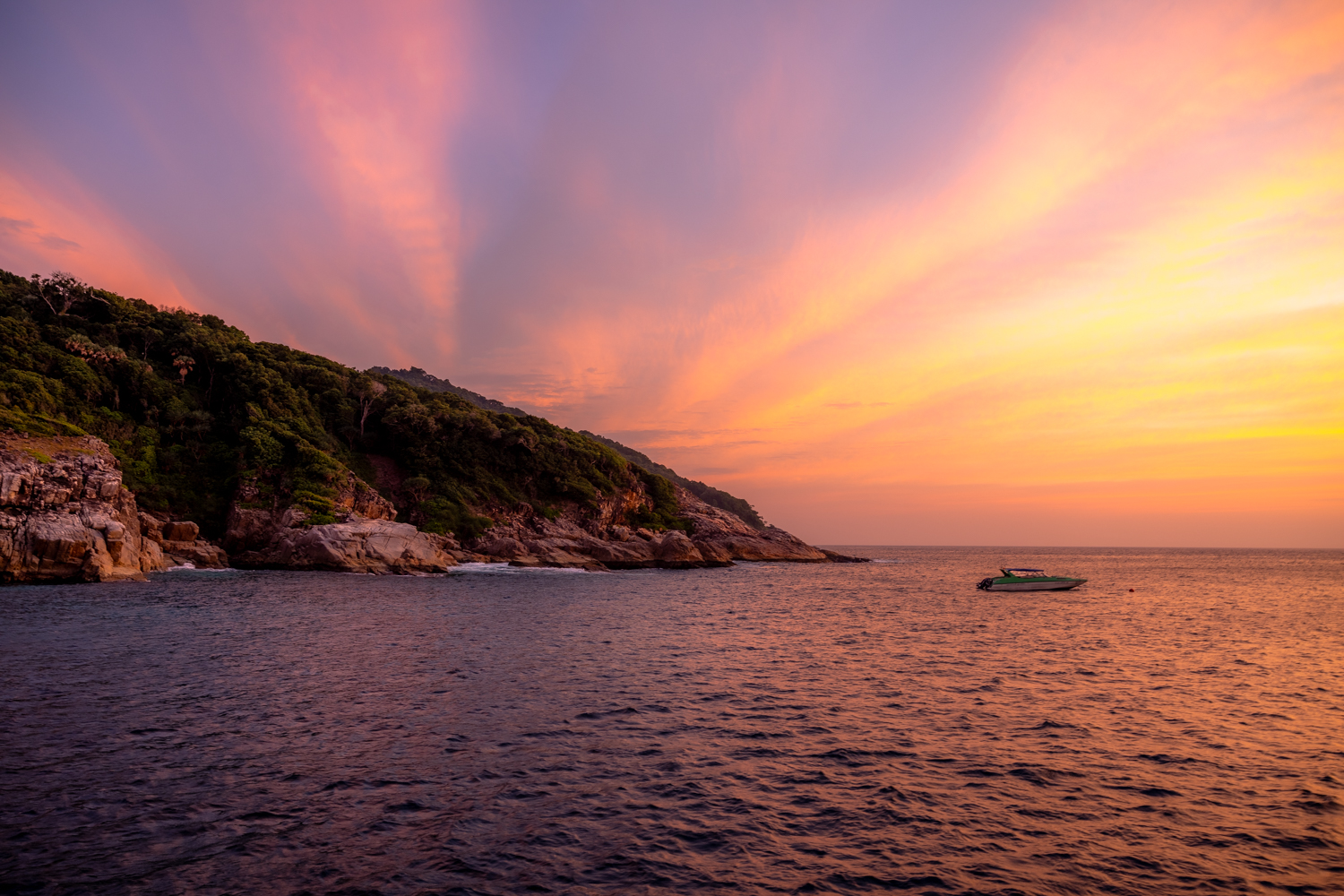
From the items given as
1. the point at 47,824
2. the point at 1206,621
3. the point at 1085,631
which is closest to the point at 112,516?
the point at 47,824

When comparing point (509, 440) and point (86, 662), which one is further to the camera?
point (509, 440)

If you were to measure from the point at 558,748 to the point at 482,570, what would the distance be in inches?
2880

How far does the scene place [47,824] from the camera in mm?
11211

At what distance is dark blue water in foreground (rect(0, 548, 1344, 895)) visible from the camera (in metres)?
10.6

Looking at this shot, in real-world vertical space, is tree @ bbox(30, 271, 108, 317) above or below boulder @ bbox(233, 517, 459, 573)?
above

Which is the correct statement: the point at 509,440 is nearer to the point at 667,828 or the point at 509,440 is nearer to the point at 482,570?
the point at 482,570

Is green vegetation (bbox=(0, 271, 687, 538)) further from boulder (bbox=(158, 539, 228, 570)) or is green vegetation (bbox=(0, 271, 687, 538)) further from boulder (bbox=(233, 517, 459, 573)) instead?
boulder (bbox=(158, 539, 228, 570))

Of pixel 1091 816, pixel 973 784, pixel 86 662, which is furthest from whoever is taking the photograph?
pixel 86 662

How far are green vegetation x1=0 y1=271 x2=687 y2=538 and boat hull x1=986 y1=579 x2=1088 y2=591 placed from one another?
7061 cm

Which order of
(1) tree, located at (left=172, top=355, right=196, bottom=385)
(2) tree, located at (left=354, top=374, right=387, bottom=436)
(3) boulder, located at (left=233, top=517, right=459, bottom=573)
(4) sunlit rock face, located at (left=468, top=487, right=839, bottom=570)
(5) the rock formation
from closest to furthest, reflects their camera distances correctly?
(3) boulder, located at (left=233, top=517, right=459, bottom=573) < (5) the rock formation < (1) tree, located at (left=172, top=355, right=196, bottom=385) < (4) sunlit rock face, located at (left=468, top=487, right=839, bottom=570) < (2) tree, located at (left=354, top=374, right=387, bottom=436)

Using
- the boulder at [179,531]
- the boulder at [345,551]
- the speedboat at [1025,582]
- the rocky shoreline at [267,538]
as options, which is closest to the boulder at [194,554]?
the rocky shoreline at [267,538]

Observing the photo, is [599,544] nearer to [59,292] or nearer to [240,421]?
[240,421]

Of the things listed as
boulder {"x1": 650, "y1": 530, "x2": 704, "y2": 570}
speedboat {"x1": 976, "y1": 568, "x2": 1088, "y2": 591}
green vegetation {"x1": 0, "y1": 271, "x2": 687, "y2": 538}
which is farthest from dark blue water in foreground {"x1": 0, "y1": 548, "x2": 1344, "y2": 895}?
boulder {"x1": 650, "y1": 530, "x2": 704, "y2": 570}

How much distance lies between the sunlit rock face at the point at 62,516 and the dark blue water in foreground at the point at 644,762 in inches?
756
